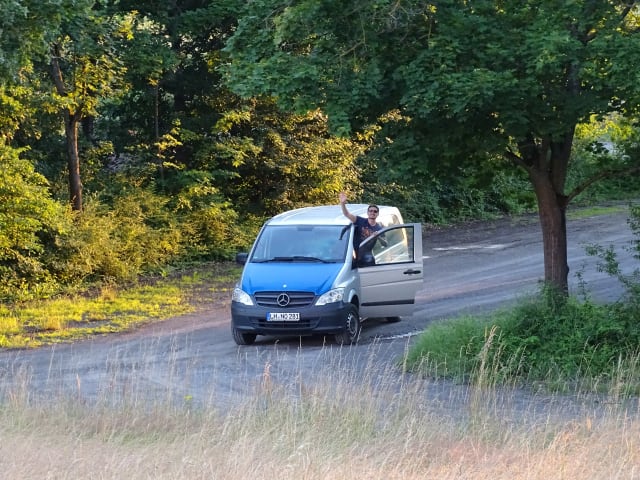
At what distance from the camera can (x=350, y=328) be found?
15.2m

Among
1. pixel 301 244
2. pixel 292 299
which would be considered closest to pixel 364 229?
pixel 301 244

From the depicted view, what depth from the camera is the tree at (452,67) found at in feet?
38.8

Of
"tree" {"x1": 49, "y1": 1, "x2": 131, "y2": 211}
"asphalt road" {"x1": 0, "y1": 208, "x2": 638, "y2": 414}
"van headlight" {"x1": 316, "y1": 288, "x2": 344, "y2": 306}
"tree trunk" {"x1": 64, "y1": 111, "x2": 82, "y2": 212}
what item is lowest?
"asphalt road" {"x1": 0, "y1": 208, "x2": 638, "y2": 414}

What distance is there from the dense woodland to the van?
1430mm

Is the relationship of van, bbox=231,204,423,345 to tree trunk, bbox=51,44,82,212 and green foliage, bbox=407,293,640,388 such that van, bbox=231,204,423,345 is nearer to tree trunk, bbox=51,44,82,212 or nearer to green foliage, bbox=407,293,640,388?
green foliage, bbox=407,293,640,388

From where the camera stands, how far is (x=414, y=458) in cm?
740

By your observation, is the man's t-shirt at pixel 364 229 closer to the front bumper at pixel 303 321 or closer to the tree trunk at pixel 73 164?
the front bumper at pixel 303 321

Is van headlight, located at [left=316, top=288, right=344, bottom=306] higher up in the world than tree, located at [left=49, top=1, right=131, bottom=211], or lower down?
lower down

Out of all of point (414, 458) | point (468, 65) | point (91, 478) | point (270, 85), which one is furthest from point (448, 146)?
point (91, 478)

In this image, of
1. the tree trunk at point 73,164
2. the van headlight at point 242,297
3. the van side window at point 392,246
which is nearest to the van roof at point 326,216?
the van side window at point 392,246

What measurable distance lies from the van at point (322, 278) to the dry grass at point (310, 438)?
4544 millimetres

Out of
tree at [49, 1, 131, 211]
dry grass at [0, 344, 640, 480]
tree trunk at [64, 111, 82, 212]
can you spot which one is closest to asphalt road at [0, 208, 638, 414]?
dry grass at [0, 344, 640, 480]

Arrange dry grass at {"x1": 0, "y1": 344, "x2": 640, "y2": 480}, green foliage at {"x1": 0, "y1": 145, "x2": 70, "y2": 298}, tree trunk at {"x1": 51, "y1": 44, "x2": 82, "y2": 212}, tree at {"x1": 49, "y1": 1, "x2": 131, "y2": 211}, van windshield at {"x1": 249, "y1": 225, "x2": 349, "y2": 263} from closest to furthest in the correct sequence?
dry grass at {"x1": 0, "y1": 344, "x2": 640, "y2": 480}
van windshield at {"x1": 249, "y1": 225, "x2": 349, "y2": 263}
green foliage at {"x1": 0, "y1": 145, "x2": 70, "y2": 298}
tree at {"x1": 49, "y1": 1, "x2": 131, "y2": 211}
tree trunk at {"x1": 51, "y1": 44, "x2": 82, "y2": 212}

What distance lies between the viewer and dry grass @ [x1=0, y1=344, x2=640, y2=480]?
6.95 m
